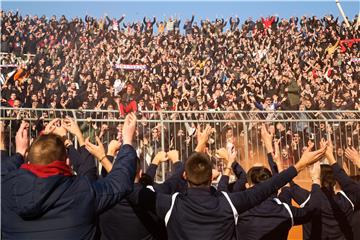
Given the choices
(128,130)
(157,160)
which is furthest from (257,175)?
(128,130)

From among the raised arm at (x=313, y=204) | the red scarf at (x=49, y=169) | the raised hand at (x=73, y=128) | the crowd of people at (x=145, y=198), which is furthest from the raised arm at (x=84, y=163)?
the raised arm at (x=313, y=204)

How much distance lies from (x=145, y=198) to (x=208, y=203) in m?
0.51

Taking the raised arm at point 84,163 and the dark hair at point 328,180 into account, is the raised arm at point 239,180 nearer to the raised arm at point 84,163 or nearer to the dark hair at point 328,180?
the dark hair at point 328,180

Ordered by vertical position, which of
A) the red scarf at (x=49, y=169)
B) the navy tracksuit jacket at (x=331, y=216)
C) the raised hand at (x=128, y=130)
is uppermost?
the raised hand at (x=128, y=130)

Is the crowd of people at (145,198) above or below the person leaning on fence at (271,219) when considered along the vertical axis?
above

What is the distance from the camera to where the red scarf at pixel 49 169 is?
261cm

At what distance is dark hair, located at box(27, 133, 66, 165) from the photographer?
2658 millimetres

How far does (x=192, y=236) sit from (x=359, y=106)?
1247 cm

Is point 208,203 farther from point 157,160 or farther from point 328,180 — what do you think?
point 328,180

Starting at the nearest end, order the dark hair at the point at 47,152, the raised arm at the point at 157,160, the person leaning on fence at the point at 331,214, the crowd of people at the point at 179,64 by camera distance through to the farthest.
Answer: the dark hair at the point at 47,152, the person leaning on fence at the point at 331,214, the raised arm at the point at 157,160, the crowd of people at the point at 179,64

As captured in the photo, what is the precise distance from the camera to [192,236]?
3246mm

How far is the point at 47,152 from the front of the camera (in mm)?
2658

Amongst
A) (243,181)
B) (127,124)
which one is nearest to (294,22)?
(243,181)

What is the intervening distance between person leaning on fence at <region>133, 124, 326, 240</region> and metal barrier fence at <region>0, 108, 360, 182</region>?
247 inches
